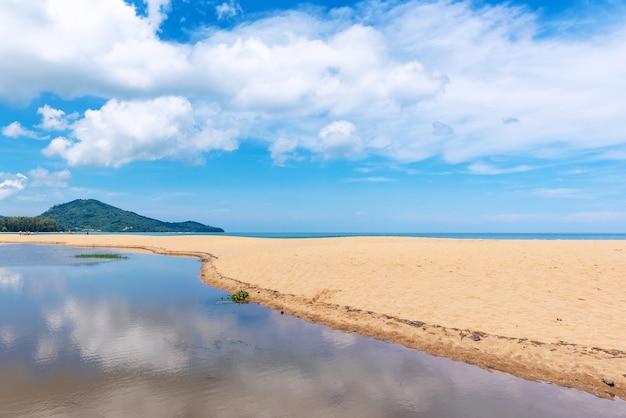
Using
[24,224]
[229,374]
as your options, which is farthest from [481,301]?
[24,224]

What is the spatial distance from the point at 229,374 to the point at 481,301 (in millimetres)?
12822

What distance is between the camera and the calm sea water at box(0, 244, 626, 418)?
9648 millimetres

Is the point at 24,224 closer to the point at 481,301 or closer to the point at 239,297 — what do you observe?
the point at 239,297

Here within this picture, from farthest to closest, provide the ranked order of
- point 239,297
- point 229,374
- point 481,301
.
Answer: point 239,297, point 481,301, point 229,374

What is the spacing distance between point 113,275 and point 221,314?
1988 centimetres

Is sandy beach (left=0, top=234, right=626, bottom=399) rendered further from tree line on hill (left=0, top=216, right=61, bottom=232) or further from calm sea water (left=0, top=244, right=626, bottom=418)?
tree line on hill (left=0, top=216, right=61, bottom=232)

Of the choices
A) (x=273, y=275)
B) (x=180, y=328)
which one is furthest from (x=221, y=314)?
(x=273, y=275)

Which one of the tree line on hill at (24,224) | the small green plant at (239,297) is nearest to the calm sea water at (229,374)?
the small green plant at (239,297)

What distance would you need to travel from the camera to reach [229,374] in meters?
11.7

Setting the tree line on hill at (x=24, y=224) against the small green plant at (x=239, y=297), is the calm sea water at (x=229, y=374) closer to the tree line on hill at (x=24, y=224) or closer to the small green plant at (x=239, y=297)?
the small green plant at (x=239, y=297)

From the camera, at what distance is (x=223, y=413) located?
9.26 metres

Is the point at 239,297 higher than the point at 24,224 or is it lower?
lower

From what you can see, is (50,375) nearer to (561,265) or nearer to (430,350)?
(430,350)

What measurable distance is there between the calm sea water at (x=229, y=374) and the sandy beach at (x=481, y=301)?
0.93 m
